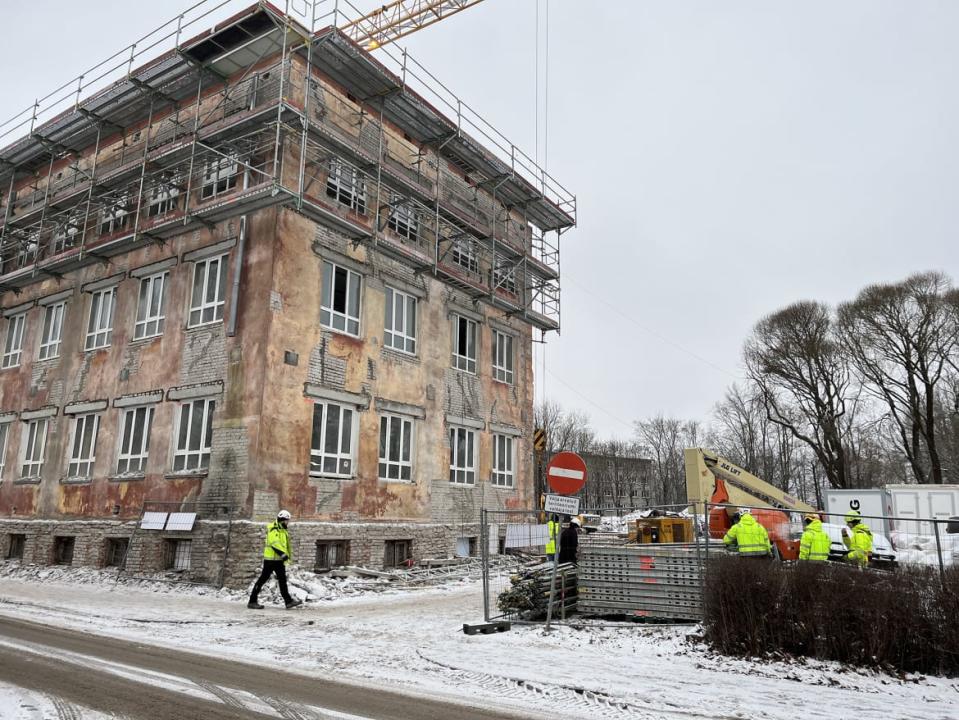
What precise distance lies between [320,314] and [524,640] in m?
11.5

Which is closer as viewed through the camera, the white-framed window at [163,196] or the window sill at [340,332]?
the window sill at [340,332]

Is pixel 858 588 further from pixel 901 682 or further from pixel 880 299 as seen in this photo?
pixel 880 299

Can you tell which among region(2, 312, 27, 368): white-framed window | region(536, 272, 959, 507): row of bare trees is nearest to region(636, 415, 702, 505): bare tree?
region(536, 272, 959, 507): row of bare trees

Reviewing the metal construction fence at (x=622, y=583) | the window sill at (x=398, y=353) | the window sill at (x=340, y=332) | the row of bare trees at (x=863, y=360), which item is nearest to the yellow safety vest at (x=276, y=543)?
the metal construction fence at (x=622, y=583)

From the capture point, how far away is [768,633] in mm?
8258

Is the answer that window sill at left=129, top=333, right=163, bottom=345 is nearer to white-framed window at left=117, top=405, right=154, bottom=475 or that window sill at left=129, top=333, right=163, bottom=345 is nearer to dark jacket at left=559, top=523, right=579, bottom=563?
white-framed window at left=117, top=405, right=154, bottom=475

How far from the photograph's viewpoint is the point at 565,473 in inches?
406

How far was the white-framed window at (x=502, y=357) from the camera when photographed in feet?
83.0

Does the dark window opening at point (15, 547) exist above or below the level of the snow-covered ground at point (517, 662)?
above

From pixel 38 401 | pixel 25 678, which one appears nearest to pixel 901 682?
pixel 25 678

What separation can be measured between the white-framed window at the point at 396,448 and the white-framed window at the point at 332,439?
118 centimetres

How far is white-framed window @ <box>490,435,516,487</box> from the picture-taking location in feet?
79.9

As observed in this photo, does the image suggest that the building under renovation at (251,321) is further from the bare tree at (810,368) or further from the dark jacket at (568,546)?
the bare tree at (810,368)

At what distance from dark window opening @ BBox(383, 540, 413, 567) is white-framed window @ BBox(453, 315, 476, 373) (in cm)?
610
